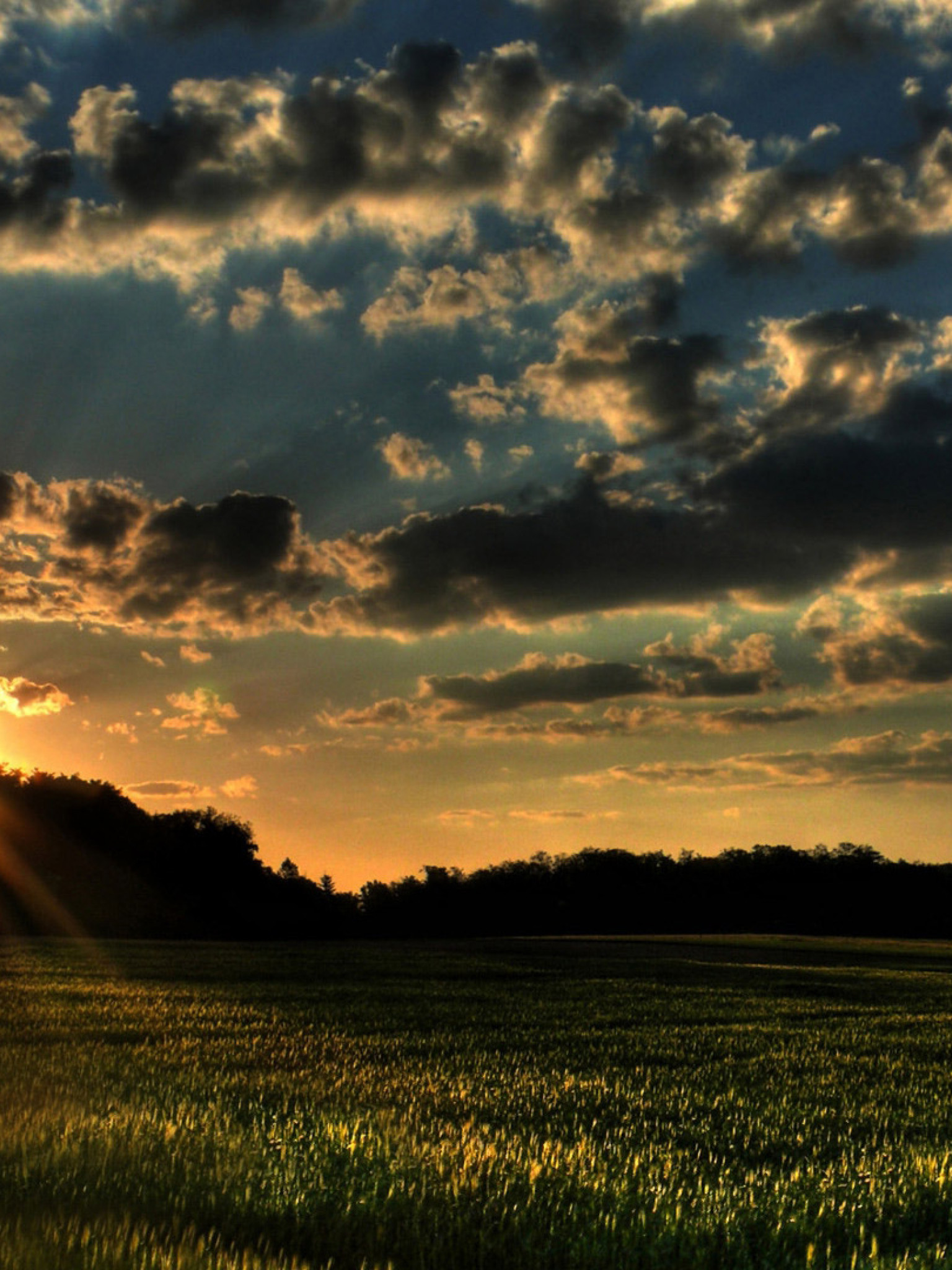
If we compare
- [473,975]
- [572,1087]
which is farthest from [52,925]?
[572,1087]

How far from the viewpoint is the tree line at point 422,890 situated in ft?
398

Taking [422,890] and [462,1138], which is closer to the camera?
[462,1138]

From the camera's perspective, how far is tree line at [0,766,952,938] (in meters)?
121

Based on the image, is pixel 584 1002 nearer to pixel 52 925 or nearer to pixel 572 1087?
pixel 572 1087

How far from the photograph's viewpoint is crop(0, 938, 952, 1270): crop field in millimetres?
6316

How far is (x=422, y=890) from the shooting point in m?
130

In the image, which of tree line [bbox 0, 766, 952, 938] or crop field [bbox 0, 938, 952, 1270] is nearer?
crop field [bbox 0, 938, 952, 1270]

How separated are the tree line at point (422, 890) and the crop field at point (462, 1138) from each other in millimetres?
91379

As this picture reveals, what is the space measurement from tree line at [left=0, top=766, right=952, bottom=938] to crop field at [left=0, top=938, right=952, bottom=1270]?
91.4 metres

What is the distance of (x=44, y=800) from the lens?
14688 cm

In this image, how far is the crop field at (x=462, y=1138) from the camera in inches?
249

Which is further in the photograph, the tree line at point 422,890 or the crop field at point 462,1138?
the tree line at point 422,890

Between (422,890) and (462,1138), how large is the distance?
124m

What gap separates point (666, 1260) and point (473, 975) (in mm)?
34171
